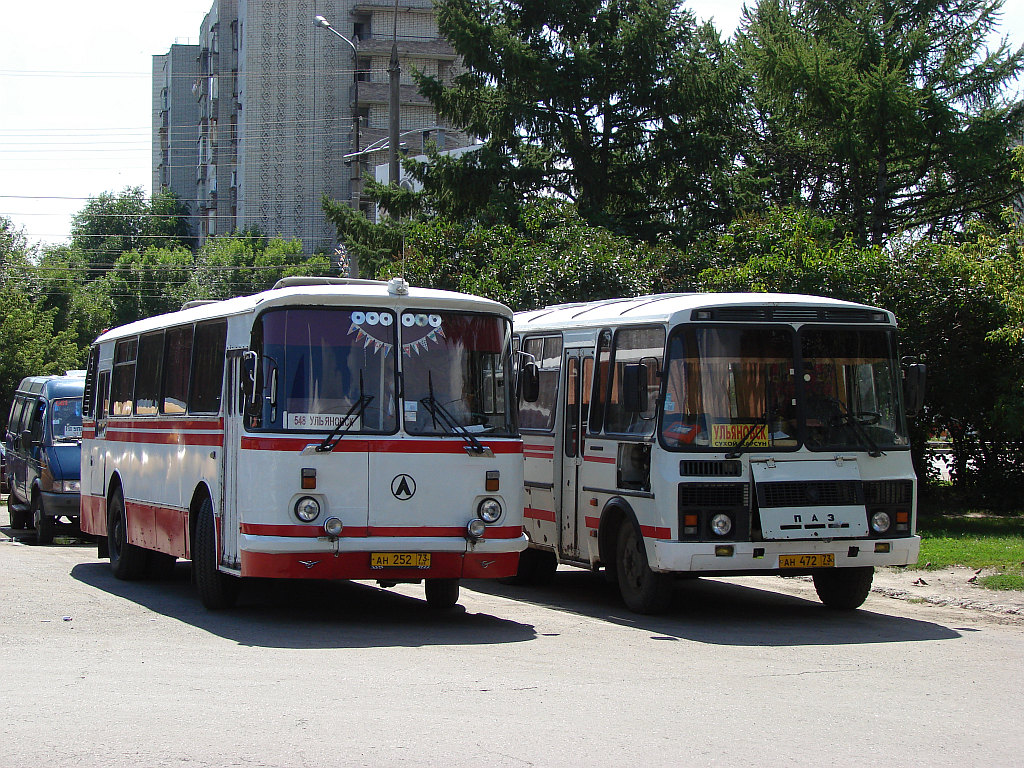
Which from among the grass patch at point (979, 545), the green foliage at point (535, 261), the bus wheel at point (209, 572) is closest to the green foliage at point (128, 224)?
the green foliage at point (535, 261)

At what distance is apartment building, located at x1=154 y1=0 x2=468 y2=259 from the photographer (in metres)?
74.2

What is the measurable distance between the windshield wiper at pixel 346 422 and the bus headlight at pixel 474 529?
1.34 meters

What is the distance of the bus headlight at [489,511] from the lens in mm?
11562

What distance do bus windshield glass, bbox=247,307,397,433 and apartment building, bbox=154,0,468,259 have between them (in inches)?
2410

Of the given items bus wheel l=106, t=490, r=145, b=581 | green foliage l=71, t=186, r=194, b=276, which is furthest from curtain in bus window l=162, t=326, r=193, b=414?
green foliage l=71, t=186, r=194, b=276

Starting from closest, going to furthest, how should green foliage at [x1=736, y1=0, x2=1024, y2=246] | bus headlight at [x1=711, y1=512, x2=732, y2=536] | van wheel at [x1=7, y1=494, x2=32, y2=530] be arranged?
bus headlight at [x1=711, y1=512, x2=732, y2=536] → van wheel at [x1=7, y1=494, x2=32, y2=530] → green foliage at [x1=736, y1=0, x2=1024, y2=246]

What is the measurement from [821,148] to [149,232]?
70.8 meters

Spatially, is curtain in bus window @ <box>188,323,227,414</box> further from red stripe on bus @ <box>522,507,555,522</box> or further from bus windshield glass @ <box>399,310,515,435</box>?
red stripe on bus @ <box>522,507,555,522</box>

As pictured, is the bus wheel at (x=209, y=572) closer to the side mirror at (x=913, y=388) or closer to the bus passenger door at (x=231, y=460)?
the bus passenger door at (x=231, y=460)

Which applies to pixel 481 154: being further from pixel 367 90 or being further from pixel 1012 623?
pixel 367 90

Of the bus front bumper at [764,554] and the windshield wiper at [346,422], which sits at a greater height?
the windshield wiper at [346,422]

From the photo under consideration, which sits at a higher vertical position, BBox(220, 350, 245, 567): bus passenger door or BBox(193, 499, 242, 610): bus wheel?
BBox(220, 350, 245, 567): bus passenger door

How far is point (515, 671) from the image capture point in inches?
371

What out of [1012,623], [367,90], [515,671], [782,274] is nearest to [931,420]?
[782,274]
